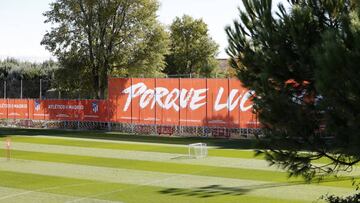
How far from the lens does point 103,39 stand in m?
44.1

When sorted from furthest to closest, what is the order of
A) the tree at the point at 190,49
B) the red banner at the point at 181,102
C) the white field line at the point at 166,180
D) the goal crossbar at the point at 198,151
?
1. the tree at the point at 190,49
2. the red banner at the point at 181,102
3. the goal crossbar at the point at 198,151
4. the white field line at the point at 166,180

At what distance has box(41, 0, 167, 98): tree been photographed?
43.9m

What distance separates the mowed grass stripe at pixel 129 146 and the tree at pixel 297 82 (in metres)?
16.4

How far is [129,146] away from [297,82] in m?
22.6

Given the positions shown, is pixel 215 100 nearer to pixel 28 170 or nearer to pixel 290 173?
pixel 28 170

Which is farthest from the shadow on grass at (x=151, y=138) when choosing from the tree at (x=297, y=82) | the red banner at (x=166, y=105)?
the tree at (x=297, y=82)

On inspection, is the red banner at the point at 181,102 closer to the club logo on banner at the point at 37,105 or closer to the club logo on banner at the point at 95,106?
the club logo on banner at the point at 95,106

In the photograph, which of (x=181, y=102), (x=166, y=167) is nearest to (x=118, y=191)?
(x=166, y=167)

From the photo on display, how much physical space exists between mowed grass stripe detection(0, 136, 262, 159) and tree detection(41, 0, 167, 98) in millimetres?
11563

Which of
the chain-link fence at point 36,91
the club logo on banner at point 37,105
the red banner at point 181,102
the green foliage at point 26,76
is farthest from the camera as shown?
the green foliage at point 26,76

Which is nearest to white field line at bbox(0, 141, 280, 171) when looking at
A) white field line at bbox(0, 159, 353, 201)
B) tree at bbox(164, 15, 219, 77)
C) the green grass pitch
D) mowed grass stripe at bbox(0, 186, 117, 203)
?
the green grass pitch

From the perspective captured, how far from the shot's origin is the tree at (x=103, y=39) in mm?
43906

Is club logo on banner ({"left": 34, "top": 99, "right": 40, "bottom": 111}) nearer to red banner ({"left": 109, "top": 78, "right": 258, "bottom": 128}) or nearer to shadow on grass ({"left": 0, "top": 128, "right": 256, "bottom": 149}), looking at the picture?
shadow on grass ({"left": 0, "top": 128, "right": 256, "bottom": 149})

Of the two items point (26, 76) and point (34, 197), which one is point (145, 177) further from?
point (26, 76)
